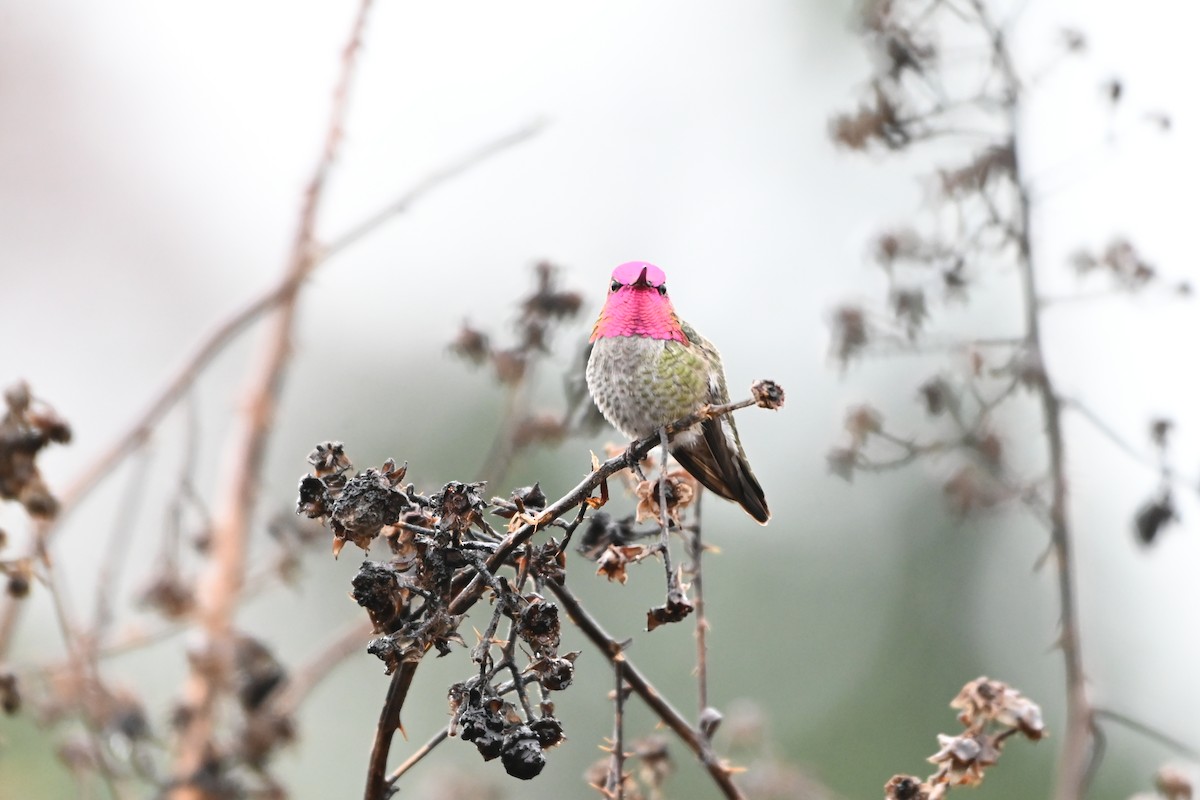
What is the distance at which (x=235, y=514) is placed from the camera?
3635mm

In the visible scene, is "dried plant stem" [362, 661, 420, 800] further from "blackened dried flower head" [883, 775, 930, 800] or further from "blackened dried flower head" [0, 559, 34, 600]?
"blackened dried flower head" [0, 559, 34, 600]

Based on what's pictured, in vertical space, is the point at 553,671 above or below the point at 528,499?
below

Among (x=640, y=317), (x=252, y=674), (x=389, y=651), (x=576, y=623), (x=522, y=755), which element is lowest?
(x=522, y=755)

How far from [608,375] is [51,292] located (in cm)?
869

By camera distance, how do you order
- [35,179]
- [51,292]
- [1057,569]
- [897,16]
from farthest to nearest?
[35,179] < [51,292] < [897,16] < [1057,569]

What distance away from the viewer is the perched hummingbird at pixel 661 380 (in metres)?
2.95

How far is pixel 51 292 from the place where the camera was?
10375 millimetres

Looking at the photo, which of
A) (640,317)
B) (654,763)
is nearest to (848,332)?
(640,317)

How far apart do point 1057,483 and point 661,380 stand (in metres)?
0.99

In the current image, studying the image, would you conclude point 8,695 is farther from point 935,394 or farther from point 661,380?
point 935,394

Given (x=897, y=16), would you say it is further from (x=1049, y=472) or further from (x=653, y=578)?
(x=653, y=578)

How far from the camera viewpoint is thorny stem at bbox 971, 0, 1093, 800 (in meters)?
2.66

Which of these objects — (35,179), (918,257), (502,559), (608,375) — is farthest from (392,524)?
(35,179)

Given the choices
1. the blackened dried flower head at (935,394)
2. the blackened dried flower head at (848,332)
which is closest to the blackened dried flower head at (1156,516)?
the blackened dried flower head at (935,394)
